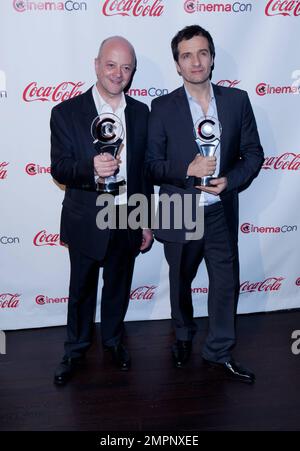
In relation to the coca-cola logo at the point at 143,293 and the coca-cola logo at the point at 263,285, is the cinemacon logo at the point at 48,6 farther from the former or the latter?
the coca-cola logo at the point at 263,285

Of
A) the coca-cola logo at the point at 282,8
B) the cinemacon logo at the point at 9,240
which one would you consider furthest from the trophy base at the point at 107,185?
the coca-cola logo at the point at 282,8

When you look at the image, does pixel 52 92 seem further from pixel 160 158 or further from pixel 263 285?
pixel 263 285

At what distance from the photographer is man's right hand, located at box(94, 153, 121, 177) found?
2689 mm

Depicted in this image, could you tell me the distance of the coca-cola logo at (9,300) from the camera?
383cm

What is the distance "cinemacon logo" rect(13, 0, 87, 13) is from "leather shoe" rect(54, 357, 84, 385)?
2.10m

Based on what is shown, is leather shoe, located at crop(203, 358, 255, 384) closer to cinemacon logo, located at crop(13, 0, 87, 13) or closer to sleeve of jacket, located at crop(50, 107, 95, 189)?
sleeve of jacket, located at crop(50, 107, 95, 189)

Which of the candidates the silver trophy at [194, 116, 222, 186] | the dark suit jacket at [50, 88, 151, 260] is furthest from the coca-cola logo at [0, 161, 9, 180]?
the silver trophy at [194, 116, 222, 186]

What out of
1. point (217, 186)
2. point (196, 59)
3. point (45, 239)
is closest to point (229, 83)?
point (196, 59)

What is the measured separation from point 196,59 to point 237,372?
176cm

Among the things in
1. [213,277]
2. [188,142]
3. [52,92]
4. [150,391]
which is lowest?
[150,391]

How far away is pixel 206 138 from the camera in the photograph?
9.30 ft

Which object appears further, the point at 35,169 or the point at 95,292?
the point at 35,169

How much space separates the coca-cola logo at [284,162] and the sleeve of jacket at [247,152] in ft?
2.42

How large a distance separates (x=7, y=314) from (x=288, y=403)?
200 cm
